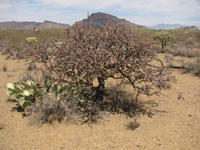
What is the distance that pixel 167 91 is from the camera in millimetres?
7305

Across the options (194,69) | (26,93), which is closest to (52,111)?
(26,93)

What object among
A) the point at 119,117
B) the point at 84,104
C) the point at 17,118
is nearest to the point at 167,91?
the point at 119,117

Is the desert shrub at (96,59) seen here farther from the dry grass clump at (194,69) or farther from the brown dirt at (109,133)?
the dry grass clump at (194,69)

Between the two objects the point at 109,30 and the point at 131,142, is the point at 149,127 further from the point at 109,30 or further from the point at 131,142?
the point at 109,30

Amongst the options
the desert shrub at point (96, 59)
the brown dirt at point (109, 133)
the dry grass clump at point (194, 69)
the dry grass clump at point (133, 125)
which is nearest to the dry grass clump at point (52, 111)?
the brown dirt at point (109, 133)

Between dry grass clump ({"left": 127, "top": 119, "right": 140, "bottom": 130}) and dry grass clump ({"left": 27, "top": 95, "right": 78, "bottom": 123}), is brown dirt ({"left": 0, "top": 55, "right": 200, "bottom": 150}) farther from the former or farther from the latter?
dry grass clump ({"left": 27, "top": 95, "right": 78, "bottom": 123})

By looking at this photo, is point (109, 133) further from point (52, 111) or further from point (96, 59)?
point (96, 59)

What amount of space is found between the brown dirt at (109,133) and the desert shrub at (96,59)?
69 centimetres

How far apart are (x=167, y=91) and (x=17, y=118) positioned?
5451mm

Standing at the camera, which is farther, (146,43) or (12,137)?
(146,43)

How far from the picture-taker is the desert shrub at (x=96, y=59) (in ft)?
14.5

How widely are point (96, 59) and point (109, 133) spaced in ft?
5.86

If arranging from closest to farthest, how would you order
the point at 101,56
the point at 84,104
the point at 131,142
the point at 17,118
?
the point at 131,142, the point at 101,56, the point at 17,118, the point at 84,104

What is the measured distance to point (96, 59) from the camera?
4398 mm
